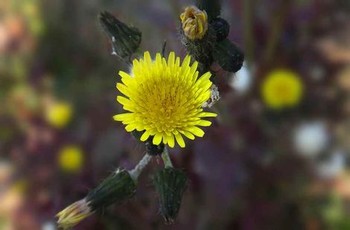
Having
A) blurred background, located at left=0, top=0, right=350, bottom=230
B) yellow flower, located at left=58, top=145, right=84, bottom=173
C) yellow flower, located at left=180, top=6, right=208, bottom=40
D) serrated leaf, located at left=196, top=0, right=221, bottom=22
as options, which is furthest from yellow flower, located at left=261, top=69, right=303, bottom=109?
yellow flower, located at left=180, top=6, right=208, bottom=40

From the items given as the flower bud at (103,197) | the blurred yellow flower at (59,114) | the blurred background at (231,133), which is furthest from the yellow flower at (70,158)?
the flower bud at (103,197)

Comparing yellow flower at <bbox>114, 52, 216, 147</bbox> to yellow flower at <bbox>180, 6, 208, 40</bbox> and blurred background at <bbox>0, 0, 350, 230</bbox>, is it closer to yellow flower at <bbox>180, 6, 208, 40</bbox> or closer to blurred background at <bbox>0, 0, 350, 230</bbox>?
yellow flower at <bbox>180, 6, 208, 40</bbox>

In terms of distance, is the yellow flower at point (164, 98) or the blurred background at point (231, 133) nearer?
the yellow flower at point (164, 98)

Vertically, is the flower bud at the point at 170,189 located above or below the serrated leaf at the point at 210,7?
below

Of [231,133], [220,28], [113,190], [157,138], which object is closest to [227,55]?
[220,28]

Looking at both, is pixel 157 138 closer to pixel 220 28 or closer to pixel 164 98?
pixel 164 98

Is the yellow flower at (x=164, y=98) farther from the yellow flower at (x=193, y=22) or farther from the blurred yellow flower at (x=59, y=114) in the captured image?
the blurred yellow flower at (x=59, y=114)

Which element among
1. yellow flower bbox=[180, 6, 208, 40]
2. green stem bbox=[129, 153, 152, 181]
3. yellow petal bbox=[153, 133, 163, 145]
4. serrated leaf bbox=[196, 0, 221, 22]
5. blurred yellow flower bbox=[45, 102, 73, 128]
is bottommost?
yellow petal bbox=[153, 133, 163, 145]
